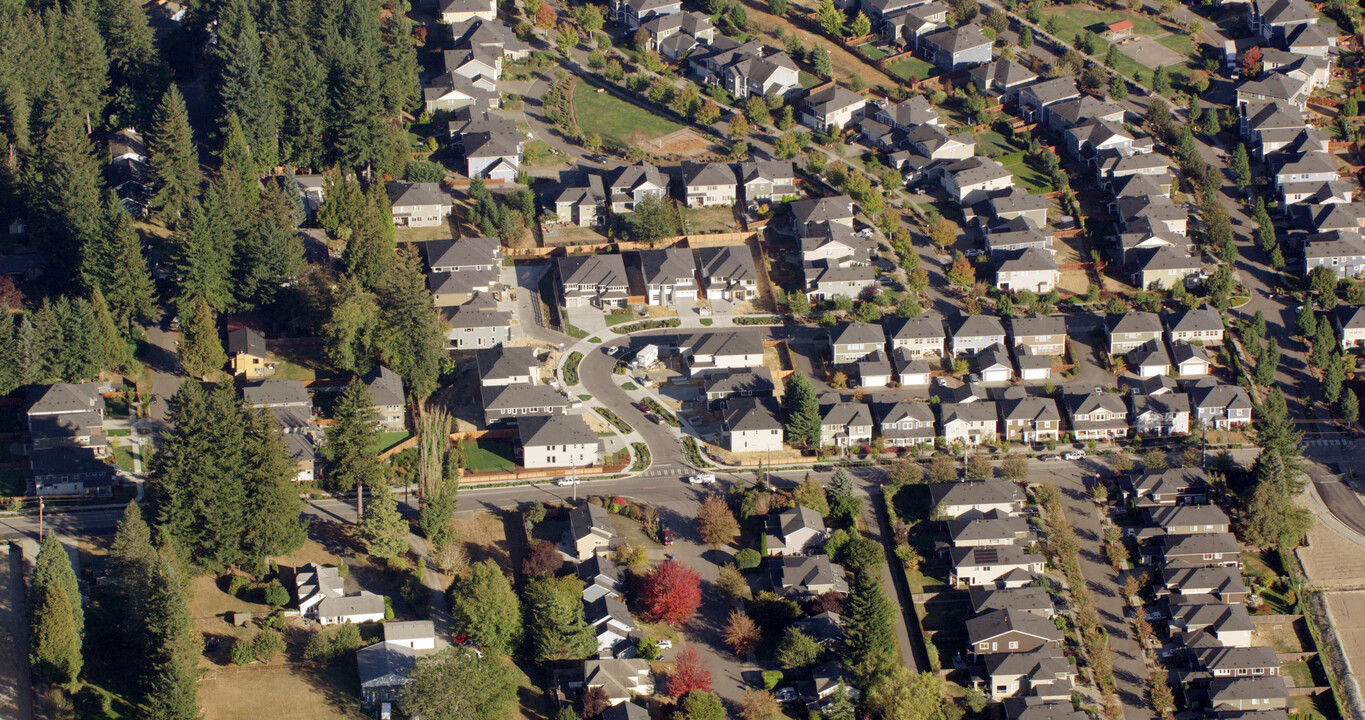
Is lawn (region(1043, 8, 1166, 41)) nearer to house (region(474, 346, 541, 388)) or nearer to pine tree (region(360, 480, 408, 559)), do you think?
house (region(474, 346, 541, 388))

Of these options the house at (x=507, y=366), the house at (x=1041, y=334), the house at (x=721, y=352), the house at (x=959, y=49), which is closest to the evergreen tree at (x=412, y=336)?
the house at (x=507, y=366)

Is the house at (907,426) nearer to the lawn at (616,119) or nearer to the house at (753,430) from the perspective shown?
the house at (753,430)

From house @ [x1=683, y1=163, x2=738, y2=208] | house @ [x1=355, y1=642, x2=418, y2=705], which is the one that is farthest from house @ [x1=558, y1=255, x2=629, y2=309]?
house @ [x1=355, y1=642, x2=418, y2=705]

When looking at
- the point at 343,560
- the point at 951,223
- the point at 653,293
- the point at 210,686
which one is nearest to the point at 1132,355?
the point at 951,223

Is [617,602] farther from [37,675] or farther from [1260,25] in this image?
[1260,25]

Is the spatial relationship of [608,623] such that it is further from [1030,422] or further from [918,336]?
[918,336]

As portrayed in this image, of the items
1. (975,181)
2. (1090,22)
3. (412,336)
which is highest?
(1090,22)

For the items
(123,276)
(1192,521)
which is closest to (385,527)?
(123,276)
